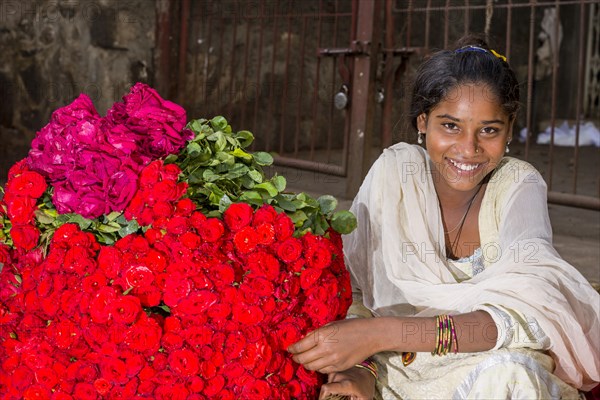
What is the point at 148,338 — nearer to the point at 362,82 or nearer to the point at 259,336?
the point at 259,336

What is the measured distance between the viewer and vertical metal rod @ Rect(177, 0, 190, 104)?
6.13m

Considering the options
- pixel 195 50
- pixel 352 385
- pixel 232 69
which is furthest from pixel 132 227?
pixel 195 50

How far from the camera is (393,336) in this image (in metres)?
1.97

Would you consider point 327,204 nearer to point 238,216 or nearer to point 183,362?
point 238,216

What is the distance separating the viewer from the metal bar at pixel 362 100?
15.8ft

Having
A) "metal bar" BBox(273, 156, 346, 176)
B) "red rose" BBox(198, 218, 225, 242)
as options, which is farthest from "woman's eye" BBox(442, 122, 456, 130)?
"metal bar" BBox(273, 156, 346, 176)

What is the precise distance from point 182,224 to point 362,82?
3.31 metres

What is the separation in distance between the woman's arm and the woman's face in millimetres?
500

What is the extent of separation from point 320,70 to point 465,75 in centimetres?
525

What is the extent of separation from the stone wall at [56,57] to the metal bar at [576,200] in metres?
3.10

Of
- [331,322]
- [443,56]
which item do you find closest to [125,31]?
[443,56]

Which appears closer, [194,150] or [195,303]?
[195,303]

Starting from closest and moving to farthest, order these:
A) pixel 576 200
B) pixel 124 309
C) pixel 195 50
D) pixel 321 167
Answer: pixel 124 309 < pixel 576 200 < pixel 321 167 < pixel 195 50

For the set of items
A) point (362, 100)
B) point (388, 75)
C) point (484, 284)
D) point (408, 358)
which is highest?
point (388, 75)
